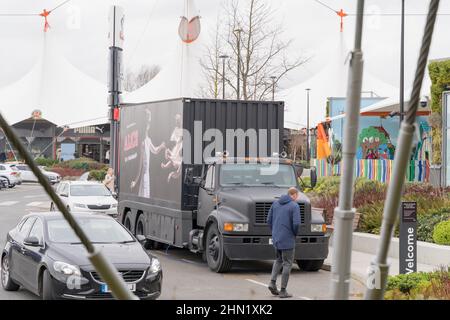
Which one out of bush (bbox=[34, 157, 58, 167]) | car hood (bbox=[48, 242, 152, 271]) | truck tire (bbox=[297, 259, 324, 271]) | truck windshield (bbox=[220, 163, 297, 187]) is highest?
truck windshield (bbox=[220, 163, 297, 187])

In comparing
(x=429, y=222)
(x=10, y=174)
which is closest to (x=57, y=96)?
(x=10, y=174)

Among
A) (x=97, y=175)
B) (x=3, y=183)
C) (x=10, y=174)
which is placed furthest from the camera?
(x=10, y=174)

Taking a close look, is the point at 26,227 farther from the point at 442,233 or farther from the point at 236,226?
the point at 442,233

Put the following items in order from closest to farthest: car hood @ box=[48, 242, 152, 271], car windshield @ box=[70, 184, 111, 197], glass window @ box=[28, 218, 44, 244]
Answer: car hood @ box=[48, 242, 152, 271], glass window @ box=[28, 218, 44, 244], car windshield @ box=[70, 184, 111, 197]

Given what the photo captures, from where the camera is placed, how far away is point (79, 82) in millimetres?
76062

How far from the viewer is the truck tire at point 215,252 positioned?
1570cm

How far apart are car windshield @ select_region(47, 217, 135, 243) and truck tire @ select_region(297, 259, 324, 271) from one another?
4.90 meters

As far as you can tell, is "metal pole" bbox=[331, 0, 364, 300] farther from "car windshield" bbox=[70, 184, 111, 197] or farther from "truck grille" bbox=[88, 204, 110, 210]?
"car windshield" bbox=[70, 184, 111, 197]

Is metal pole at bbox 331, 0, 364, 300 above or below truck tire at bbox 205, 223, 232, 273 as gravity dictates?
above

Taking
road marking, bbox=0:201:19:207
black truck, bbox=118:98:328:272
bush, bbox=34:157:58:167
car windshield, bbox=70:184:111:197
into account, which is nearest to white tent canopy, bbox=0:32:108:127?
bush, bbox=34:157:58:167

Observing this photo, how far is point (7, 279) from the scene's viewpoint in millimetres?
13203

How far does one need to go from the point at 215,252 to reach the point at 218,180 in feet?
4.87

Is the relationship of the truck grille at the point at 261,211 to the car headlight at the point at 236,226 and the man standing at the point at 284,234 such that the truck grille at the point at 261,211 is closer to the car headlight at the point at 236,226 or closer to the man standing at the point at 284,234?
the car headlight at the point at 236,226

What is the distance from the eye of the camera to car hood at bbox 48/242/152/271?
1128cm
